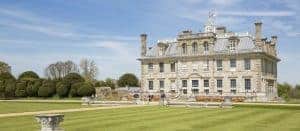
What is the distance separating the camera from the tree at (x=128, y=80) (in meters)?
89.5

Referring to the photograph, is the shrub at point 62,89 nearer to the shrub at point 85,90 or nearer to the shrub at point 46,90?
the shrub at point 46,90

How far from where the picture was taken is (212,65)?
5681cm

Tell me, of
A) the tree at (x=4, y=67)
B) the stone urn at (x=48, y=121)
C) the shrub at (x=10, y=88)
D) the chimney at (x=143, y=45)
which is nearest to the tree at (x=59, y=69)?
the tree at (x=4, y=67)

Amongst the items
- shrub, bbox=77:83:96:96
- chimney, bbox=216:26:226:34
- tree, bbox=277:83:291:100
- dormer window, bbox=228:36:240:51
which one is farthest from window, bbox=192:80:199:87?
shrub, bbox=77:83:96:96

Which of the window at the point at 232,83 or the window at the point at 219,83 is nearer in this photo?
the window at the point at 232,83

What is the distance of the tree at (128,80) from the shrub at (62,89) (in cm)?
2368

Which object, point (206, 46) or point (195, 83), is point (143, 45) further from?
point (195, 83)

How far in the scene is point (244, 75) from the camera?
54344mm

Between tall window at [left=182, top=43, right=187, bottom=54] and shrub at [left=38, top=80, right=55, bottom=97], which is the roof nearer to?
tall window at [left=182, top=43, right=187, bottom=54]

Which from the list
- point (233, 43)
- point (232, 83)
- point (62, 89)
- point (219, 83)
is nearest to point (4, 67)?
point (62, 89)

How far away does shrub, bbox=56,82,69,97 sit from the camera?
66062 mm

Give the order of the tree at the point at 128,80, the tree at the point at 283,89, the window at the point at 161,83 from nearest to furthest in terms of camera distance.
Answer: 1. the window at the point at 161,83
2. the tree at the point at 283,89
3. the tree at the point at 128,80

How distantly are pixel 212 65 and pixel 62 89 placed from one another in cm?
2192

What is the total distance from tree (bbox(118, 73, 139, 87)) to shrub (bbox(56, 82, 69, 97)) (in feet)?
77.7
